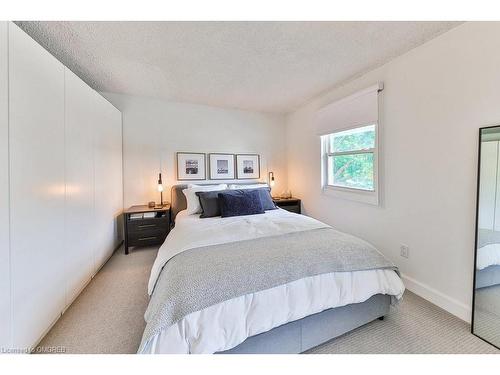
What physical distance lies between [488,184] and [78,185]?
342 cm

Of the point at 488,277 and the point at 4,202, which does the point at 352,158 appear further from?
the point at 4,202

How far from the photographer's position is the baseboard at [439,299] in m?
1.67

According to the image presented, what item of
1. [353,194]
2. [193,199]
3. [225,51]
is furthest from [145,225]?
[353,194]

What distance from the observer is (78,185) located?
200 cm

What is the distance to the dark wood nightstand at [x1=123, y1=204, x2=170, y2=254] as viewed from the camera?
2934 millimetres

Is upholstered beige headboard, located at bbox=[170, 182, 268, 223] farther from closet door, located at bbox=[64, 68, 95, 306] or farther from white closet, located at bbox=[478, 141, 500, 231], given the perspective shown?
white closet, located at bbox=[478, 141, 500, 231]

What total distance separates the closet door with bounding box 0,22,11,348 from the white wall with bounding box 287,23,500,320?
3.08m

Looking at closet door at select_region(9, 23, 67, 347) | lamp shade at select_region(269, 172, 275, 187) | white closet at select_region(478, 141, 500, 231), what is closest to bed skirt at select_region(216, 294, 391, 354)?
white closet at select_region(478, 141, 500, 231)

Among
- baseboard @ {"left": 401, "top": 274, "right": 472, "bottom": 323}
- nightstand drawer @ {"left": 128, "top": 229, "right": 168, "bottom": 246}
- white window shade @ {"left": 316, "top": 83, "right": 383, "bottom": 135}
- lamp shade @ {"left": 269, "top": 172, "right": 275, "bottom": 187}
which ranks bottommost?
baseboard @ {"left": 401, "top": 274, "right": 472, "bottom": 323}

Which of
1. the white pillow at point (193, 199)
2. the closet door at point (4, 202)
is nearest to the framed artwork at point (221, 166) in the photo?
the white pillow at point (193, 199)

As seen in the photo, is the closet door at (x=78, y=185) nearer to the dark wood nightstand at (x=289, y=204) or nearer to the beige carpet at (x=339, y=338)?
the beige carpet at (x=339, y=338)

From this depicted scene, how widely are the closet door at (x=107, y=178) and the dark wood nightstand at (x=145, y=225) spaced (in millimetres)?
210
